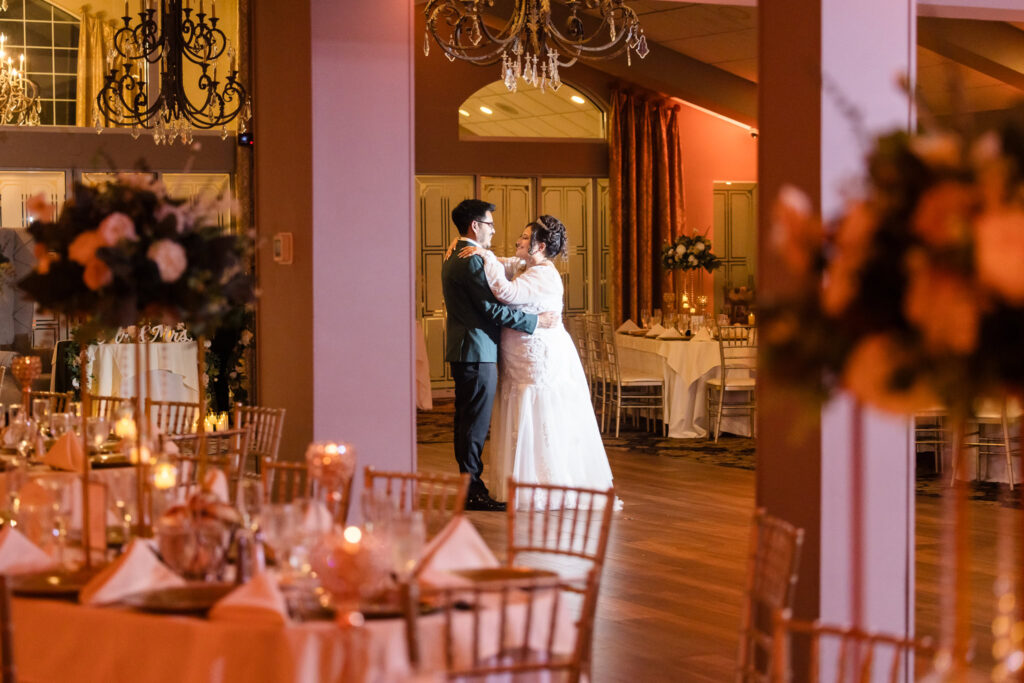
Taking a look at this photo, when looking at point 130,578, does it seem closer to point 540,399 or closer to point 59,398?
point 59,398

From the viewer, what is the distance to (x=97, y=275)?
3018 mm

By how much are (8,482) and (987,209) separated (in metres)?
2.92

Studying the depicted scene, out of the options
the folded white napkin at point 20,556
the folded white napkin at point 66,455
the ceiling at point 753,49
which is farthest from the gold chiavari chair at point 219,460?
the ceiling at point 753,49

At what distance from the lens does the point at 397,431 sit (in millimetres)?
5914

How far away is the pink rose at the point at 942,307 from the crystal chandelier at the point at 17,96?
40.9 ft

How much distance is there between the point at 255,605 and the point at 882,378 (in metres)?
1.61

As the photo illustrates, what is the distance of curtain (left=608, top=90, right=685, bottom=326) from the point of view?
14992 millimetres

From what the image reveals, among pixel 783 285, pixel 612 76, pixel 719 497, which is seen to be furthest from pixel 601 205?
pixel 783 285

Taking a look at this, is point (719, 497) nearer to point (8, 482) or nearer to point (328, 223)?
point (328, 223)

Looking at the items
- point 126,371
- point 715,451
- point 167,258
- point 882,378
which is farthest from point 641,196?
point 882,378

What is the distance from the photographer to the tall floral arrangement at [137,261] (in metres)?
3.00

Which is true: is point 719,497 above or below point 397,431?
below

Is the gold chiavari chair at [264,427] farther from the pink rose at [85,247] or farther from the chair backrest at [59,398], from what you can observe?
the pink rose at [85,247]

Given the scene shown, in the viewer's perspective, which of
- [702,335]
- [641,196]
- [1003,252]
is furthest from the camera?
[641,196]
